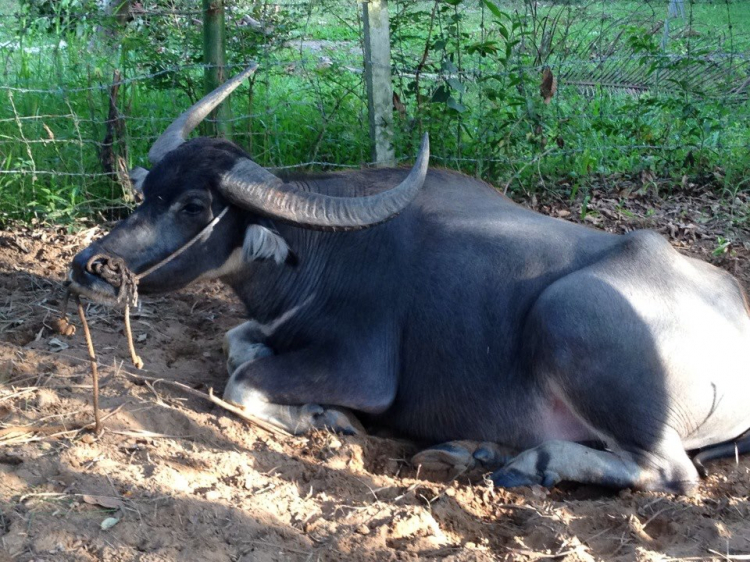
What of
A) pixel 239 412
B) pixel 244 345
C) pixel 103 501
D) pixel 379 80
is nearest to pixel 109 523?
pixel 103 501

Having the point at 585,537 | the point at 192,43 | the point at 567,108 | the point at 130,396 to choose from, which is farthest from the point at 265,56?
the point at 585,537

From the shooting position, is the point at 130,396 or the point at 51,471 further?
the point at 130,396

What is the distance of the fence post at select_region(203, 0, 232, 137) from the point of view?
6.22m

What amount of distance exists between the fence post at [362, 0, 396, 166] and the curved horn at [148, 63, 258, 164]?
57.3 inches

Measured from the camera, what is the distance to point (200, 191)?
4105mm

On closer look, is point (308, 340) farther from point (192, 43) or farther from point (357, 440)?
point (192, 43)

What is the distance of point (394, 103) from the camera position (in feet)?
21.9

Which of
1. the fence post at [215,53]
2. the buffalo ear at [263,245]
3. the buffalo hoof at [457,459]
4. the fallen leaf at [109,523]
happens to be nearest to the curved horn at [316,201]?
the buffalo ear at [263,245]

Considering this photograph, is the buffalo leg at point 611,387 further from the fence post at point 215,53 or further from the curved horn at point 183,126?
the fence post at point 215,53

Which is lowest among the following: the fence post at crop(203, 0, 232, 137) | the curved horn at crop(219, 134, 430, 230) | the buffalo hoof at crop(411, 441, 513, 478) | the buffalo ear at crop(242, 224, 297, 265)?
the buffalo hoof at crop(411, 441, 513, 478)

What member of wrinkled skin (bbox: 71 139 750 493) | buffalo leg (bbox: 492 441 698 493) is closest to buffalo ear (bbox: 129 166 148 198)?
wrinkled skin (bbox: 71 139 750 493)

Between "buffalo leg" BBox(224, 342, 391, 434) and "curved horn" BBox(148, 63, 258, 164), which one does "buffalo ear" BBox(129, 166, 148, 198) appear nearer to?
"curved horn" BBox(148, 63, 258, 164)

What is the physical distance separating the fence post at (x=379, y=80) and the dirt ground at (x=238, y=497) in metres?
2.51

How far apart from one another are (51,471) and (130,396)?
83cm
